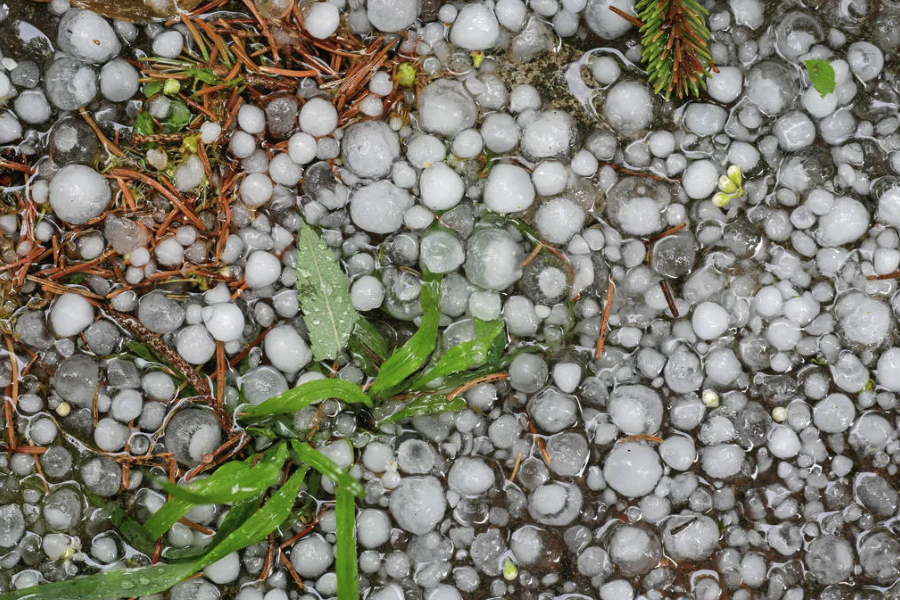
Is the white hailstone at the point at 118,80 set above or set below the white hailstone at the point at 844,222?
above

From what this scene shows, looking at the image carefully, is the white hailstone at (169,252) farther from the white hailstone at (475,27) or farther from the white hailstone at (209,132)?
the white hailstone at (475,27)

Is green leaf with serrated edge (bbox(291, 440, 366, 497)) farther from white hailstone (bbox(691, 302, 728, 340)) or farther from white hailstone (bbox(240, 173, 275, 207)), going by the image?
white hailstone (bbox(691, 302, 728, 340))

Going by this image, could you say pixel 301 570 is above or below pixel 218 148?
below

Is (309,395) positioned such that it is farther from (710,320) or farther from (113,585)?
(710,320)

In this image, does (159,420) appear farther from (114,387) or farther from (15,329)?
(15,329)

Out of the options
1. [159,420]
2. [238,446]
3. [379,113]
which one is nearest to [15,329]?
[159,420]

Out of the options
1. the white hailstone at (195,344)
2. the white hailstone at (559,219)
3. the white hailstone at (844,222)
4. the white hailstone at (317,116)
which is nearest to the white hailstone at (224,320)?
the white hailstone at (195,344)
